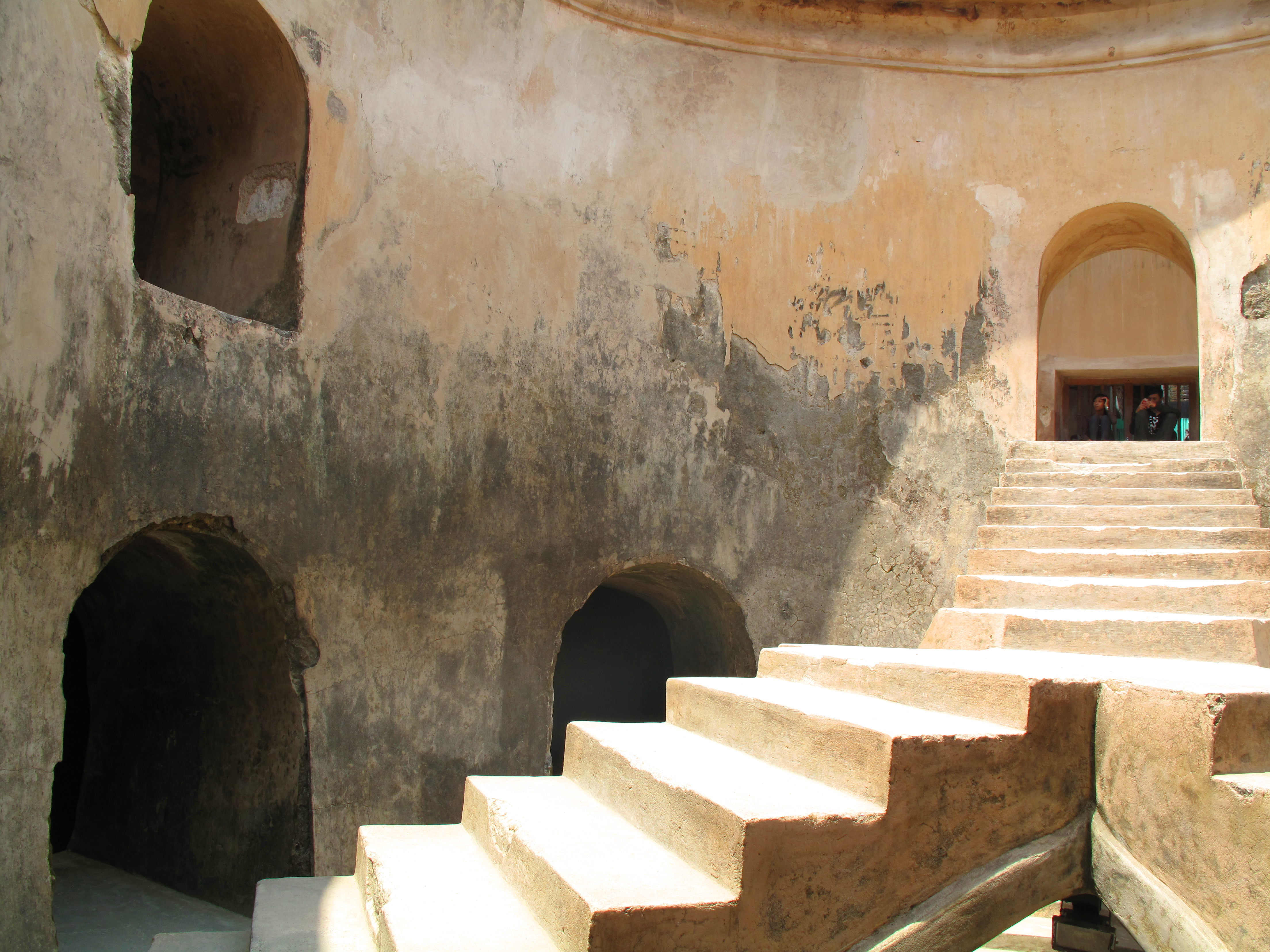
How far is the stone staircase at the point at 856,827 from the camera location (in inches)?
90.0

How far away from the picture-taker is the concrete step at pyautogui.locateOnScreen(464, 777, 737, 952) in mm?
2137

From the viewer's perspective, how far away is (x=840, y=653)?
3.61 meters

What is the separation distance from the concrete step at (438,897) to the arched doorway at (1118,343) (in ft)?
39.1

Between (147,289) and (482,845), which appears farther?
(147,289)

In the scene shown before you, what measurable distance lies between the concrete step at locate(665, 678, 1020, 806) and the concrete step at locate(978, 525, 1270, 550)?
268 centimetres

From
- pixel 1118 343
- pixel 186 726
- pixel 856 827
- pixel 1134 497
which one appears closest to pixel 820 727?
pixel 856 827

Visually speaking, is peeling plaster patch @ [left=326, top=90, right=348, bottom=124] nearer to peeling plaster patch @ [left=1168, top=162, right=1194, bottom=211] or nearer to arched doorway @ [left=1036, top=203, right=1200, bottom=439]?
peeling plaster patch @ [left=1168, top=162, right=1194, bottom=211]

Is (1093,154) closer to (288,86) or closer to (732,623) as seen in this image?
(732,623)

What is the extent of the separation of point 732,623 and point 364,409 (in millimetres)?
3123

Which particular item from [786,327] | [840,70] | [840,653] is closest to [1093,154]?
[840,70]

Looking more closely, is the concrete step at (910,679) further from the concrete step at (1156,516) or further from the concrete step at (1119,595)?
the concrete step at (1156,516)

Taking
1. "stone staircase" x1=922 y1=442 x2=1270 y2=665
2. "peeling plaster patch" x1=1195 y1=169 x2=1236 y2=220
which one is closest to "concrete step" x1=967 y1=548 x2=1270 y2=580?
"stone staircase" x1=922 y1=442 x2=1270 y2=665

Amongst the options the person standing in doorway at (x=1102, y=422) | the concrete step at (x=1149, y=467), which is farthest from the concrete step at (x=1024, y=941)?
the person standing in doorway at (x=1102, y=422)

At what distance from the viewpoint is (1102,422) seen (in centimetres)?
1442
